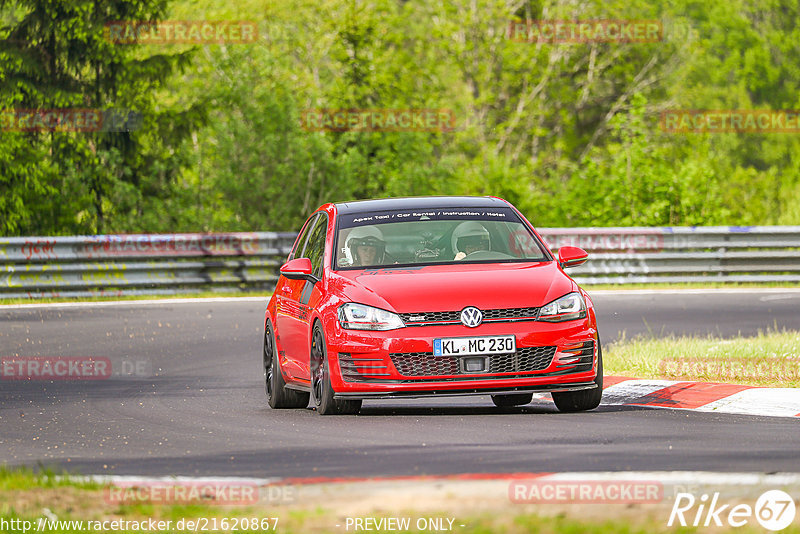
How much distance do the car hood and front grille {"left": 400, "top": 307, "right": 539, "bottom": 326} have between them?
0.03 m

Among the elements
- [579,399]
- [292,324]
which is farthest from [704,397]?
[292,324]

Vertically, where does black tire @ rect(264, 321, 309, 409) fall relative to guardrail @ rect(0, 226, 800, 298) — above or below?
above

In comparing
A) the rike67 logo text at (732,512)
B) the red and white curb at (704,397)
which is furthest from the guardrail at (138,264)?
the rike67 logo text at (732,512)

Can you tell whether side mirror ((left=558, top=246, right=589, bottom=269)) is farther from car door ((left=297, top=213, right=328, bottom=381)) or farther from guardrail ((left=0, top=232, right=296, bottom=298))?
guardrail ((left=0, top=232, right=296, bottom=298))

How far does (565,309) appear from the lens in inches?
394

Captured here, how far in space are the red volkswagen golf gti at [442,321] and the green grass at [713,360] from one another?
7.13 ft

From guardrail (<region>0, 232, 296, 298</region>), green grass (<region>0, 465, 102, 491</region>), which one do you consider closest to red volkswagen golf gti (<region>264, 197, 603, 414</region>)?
green grass (<region>0, 465, 102, 491</region>)

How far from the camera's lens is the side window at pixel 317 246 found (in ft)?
36.6

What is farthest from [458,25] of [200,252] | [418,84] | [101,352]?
[101,352]

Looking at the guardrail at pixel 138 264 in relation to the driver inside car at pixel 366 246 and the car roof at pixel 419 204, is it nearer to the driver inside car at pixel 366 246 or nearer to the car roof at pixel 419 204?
the car roof at pixel 419 204

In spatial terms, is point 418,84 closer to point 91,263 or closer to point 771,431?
point 91,263

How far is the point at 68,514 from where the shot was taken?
623 cm

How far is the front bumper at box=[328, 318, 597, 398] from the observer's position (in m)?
9.73

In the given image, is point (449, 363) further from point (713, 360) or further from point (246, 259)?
point (246, 259)
